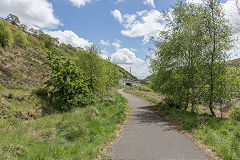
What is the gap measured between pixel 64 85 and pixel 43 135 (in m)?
4.85

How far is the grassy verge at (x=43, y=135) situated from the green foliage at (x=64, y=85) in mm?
1562

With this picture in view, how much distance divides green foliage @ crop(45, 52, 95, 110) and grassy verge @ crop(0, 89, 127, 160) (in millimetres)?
1562

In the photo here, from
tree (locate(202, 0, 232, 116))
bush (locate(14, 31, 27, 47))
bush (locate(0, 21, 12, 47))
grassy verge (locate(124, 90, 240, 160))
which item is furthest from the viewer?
bush (locate(14, 31, 27, 47))

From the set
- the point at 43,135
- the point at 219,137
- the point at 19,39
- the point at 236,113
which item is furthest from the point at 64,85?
the point at 19,39

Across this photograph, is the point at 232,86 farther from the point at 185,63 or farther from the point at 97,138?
the point at 97,138

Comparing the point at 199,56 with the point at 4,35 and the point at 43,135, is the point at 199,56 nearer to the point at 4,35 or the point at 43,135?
the point at 43,135

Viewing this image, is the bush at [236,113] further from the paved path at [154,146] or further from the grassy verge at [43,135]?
the grassy verge at [43,135]

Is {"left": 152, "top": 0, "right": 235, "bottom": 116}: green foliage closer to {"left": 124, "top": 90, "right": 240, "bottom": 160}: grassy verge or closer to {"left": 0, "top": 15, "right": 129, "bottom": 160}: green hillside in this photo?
{"left": 124, "top": 90, "right": 240, "bottom": 160}: grassy verge

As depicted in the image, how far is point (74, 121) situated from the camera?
23.4 ft

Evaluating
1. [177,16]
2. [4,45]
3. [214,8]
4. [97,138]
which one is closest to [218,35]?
[214,8]

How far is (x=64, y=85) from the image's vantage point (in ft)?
32.6

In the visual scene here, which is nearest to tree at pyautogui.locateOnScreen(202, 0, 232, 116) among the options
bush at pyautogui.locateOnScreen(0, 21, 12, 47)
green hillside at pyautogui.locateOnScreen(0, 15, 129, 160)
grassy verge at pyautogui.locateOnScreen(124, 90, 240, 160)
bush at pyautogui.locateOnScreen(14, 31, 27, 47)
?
grassy verge at pyautogui.locateOnScreen(124, 90, 240, 160)

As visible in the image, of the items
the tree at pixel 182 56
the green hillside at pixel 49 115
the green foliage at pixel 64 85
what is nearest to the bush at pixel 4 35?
the green hillside at pixel 49 115

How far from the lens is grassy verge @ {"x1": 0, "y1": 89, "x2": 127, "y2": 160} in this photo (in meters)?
4.15
